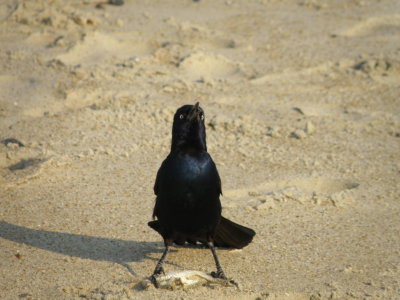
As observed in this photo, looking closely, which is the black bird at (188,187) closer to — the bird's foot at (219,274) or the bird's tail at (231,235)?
the bird's foot at (219,274)

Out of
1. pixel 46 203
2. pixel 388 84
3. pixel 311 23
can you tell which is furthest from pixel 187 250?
pixel 311 23

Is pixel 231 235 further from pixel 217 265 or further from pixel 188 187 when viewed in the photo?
pixel 188 187

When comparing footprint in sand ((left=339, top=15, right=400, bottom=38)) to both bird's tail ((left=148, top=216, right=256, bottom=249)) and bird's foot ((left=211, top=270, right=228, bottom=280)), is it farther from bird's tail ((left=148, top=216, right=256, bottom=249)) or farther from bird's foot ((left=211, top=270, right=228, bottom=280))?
bird's foot ((left=211, top=270, right=228, bottom=280))

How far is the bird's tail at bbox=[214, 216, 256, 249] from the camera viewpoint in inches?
172

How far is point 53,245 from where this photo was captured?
176 inches

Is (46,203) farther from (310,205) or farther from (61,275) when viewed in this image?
(310,205)

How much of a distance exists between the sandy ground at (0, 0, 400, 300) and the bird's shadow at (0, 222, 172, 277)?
1 cm

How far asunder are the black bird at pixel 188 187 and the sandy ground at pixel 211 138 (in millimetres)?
369

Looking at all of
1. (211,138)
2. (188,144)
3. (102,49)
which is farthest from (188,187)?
(102,49)

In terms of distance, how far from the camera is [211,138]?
6.13 metres

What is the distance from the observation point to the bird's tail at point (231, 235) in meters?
4.36

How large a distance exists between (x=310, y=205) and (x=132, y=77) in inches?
109

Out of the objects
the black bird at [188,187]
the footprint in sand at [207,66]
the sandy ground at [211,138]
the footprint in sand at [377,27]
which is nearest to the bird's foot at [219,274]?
the black bird at [188,187]

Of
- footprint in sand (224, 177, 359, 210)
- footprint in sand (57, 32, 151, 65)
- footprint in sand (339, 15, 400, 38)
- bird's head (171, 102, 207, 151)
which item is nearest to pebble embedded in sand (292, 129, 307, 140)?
footprint in sand (224, 177, 359, 210)
